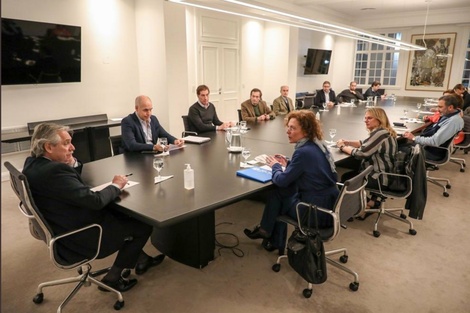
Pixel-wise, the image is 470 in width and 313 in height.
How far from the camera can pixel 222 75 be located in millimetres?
7418

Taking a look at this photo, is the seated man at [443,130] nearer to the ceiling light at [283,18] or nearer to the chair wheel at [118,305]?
the ceiling light at [283,18]

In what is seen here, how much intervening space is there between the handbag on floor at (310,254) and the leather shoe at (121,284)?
1.15 meters

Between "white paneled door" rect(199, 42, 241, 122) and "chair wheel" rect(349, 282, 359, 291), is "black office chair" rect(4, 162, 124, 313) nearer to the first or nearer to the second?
"chair wheel" rect(349, 282, 359, 291)

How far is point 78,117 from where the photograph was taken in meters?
5.23

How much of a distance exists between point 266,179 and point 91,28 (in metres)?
4.31

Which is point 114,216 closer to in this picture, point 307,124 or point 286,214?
point 286,214

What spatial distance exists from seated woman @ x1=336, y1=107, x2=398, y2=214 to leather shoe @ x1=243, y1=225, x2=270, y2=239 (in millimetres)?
1058

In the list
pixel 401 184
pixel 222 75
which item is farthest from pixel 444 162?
pixel 222 75

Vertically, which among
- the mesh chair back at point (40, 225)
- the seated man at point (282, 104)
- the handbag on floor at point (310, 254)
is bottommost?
the handbag on floor at point (310, 254)

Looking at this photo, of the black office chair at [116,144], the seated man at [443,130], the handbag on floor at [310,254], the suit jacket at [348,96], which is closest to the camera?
the handbag on floor at [310,254]

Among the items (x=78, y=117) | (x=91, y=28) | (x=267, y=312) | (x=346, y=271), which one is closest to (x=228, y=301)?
(x=267, y=312)

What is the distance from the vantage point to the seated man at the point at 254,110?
5.16 meters

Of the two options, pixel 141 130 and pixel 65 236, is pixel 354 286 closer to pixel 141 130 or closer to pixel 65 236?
pixel 65 236

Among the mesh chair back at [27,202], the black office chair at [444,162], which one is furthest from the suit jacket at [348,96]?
the mesh chair back at [27,202]
